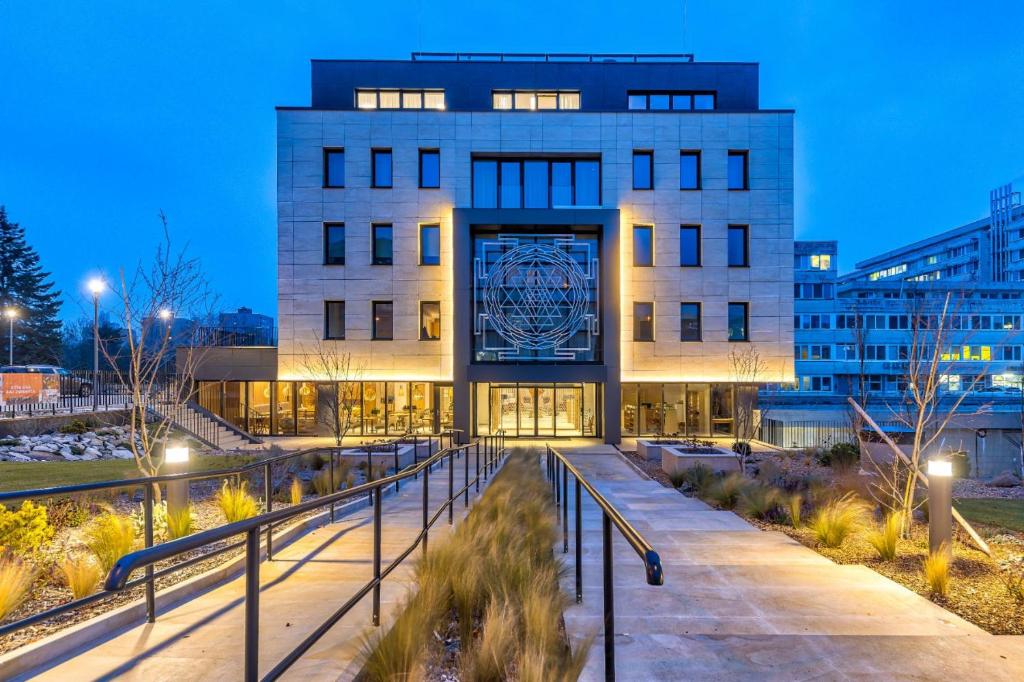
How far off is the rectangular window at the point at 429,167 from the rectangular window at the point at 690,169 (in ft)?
36.7

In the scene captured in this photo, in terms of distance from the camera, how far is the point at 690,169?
82.2 ft

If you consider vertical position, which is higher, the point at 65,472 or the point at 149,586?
the point at 149,586

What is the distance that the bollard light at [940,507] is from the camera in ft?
20.0

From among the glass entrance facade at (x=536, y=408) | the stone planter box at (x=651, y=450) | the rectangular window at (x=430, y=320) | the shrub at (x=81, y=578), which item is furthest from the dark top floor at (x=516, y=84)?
the shrub at (x=81, y=578)

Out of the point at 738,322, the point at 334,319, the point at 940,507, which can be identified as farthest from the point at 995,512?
the point at 334,319

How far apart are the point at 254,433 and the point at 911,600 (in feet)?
83.8

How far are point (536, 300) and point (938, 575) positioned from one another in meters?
19.3

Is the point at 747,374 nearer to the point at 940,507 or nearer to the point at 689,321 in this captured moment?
the point at 689,321

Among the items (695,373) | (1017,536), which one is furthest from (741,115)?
(1017,536)

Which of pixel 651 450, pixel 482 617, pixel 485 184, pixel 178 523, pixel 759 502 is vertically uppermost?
pixel 485 184

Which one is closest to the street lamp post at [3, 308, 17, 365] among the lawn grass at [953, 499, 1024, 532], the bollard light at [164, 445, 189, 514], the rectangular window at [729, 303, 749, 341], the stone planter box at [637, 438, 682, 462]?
the bollard light at [164, 445, 189, 514]

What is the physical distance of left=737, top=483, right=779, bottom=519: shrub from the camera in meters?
9.37

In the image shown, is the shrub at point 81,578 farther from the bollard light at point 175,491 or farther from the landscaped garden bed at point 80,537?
the bollard light at point 175,491

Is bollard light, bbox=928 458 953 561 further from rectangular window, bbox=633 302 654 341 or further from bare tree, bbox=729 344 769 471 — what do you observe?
rectangular window, bbox=633 302 654 341
